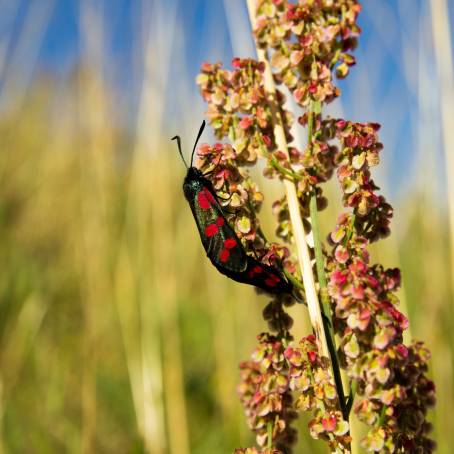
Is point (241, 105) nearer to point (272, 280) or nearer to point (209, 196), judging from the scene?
point (209, 196)

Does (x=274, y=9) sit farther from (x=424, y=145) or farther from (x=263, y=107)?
(x=424, y=145)

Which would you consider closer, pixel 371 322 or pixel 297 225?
pixel 371 322

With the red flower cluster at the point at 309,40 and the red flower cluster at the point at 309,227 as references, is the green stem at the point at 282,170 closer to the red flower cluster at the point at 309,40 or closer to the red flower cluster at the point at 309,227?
the red flower cluster at the point at 309,227

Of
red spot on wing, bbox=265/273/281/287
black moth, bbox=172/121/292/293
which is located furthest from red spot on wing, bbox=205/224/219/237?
red spot on wing, bbox=265/273/281/287

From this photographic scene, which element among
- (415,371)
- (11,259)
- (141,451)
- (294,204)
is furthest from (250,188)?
(11,259)

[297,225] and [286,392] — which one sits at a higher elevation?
[297,225]

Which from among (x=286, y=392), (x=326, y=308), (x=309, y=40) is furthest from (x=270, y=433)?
(x=309, y=40)

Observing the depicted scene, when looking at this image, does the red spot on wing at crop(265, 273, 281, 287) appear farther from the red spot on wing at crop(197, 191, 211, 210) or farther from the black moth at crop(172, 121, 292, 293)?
the red spot on wing at crop(197, 191, 211, 210)

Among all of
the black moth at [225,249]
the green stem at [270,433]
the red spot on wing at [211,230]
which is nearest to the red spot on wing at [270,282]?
the black moth at [225,249]
